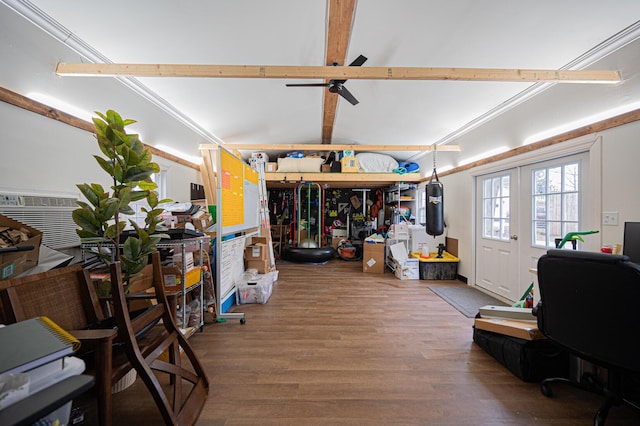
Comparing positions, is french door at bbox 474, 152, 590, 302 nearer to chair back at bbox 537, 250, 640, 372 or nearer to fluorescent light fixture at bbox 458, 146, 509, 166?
fluorescent light fixture at bbox 458, 146, 509, 166

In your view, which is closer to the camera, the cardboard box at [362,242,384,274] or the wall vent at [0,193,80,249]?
the wall vent at [0,193,80,249]

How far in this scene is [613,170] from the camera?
2.04 meters

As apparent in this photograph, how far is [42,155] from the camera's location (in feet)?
6.27

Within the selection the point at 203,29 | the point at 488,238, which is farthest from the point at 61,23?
the point at 488,238

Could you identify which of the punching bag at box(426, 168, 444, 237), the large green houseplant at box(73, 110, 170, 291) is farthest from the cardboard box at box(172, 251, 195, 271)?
the punching bag at box(426, 168, 444, 237)

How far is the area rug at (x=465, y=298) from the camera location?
299cm

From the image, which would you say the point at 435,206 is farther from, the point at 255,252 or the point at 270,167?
the point at 270,167

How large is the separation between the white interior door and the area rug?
0.65ft

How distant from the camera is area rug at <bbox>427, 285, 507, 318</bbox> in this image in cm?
299

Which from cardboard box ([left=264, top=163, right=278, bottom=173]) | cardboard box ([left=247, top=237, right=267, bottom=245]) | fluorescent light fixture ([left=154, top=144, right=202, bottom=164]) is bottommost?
cardboard box ([left=247, top=237, right=267, bottom=245])

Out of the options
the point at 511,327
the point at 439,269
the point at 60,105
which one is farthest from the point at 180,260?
the point at 439,269

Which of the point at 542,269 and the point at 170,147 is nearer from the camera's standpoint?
the point at 542,269

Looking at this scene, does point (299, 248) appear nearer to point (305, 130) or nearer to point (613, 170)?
point (305, 130)

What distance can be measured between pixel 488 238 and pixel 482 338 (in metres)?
2.18
